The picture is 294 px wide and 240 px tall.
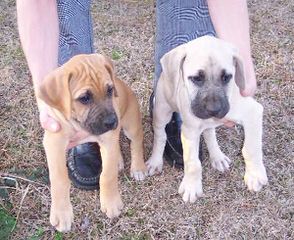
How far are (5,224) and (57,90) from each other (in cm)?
86

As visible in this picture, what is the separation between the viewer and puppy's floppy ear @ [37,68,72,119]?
2.32 metres

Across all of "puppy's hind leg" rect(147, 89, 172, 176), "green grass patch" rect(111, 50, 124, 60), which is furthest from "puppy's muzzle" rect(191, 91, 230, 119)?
"green grass patch" rect(111, 50, 124, 60)

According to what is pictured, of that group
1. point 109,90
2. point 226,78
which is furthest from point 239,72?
point 109,90

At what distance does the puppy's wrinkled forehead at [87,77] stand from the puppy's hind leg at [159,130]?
52 centimetres

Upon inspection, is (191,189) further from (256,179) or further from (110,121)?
(110,121)

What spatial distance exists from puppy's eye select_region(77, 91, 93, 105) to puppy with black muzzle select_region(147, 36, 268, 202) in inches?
16.4

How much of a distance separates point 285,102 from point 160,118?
3.17 feet

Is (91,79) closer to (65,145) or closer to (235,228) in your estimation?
(65,145)

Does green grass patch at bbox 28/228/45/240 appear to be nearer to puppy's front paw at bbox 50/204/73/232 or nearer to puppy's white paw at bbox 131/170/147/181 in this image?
puppy's front paw at bbox 50/204/73/232

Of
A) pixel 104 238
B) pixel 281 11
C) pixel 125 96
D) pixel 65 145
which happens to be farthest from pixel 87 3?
pixel 281 11

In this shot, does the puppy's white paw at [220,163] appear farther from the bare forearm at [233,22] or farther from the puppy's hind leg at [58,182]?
the puppy's hind leg at [58,182]

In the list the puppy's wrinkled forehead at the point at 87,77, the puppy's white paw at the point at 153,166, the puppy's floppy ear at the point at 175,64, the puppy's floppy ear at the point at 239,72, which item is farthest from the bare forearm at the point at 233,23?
the puppy's wrinkled forehead at the point at 87,77

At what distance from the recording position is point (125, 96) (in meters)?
2.69

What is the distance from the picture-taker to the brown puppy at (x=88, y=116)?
7.65 ft
